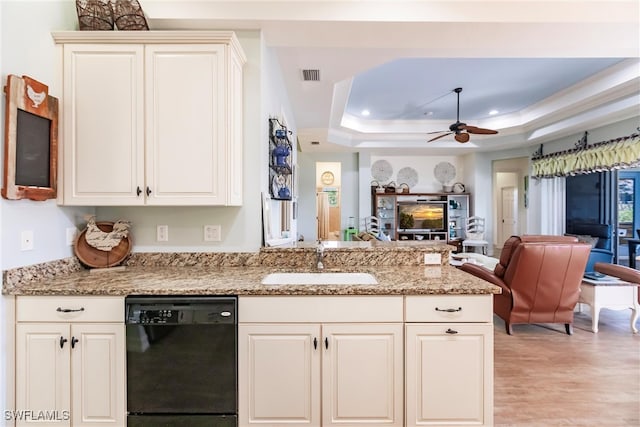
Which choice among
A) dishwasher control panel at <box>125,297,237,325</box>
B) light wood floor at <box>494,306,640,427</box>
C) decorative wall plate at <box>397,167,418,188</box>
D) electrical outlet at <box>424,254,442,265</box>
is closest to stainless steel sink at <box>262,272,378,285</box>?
dishwasher control panel at <box>125,297,237,325</box>

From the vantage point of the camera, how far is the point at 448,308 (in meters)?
1.86

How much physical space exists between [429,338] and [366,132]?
18.9 ft

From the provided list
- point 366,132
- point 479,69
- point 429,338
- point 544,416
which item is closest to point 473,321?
point 429,338

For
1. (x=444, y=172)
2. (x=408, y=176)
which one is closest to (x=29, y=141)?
(x=408, y=176)

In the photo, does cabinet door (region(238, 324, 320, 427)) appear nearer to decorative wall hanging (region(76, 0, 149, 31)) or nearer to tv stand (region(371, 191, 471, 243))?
decorative wall hanging (region(76, 0, 149, 31))

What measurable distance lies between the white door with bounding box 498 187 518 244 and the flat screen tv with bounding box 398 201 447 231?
6.82ft

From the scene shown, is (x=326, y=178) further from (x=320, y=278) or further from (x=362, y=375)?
(x=362, y=375)

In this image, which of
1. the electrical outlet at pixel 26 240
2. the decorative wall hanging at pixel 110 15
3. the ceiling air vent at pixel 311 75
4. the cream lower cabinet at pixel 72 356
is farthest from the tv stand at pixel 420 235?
the electrical outlet at pixel 26 240

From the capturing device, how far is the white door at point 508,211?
344 inches

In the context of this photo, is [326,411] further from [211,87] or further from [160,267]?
[211,87]

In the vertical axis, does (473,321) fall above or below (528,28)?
below

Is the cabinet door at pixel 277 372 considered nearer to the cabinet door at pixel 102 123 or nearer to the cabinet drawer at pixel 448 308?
the cabinet drawer at pixel 448 308

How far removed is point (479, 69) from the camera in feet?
15.0

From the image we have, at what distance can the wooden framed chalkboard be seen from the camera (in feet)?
5.95
